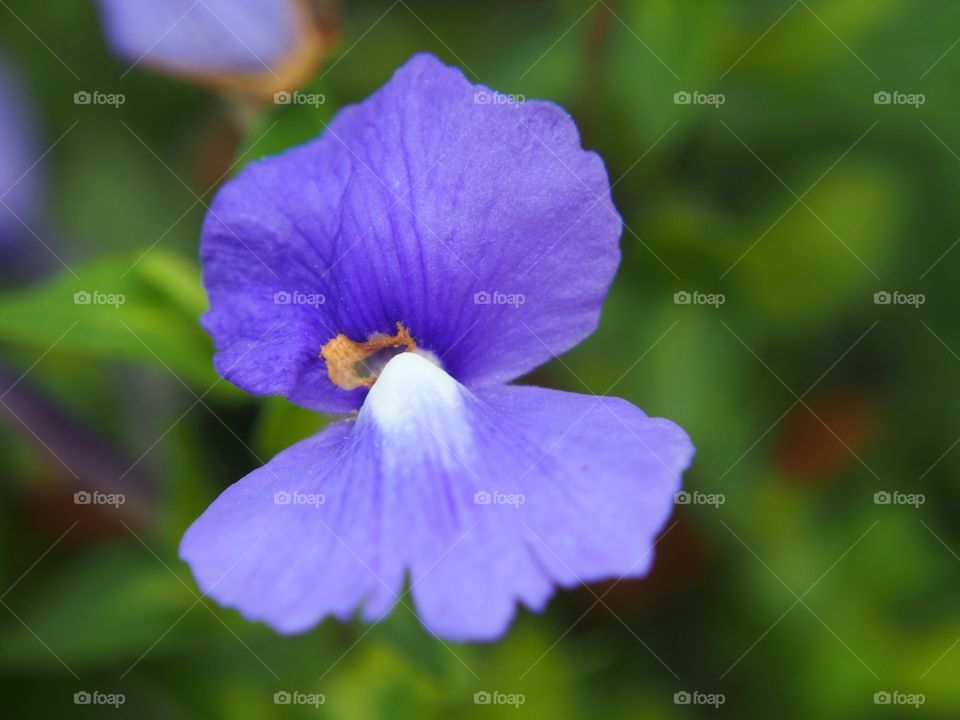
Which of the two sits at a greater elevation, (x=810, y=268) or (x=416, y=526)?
(x=416, y=526)

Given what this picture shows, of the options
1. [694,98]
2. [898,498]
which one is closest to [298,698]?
[898,498]

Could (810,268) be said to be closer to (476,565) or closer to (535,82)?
(535,82)

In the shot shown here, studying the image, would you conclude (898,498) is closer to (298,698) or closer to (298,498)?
(298,698)

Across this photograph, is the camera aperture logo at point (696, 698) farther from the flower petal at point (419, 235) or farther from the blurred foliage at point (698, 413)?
the flower petal at point (419, 235)

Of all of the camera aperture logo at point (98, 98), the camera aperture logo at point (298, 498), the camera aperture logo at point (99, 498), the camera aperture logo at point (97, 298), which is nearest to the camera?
the camera aperture logo at point (298, 498)

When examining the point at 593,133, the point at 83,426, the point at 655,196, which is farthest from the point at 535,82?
the point at 83,426

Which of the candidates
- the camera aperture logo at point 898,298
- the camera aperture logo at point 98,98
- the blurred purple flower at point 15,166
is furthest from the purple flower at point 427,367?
the camera aperture logo at point 98,98

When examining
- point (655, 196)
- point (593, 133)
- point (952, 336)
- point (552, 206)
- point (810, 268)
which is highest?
point (552, 206)
